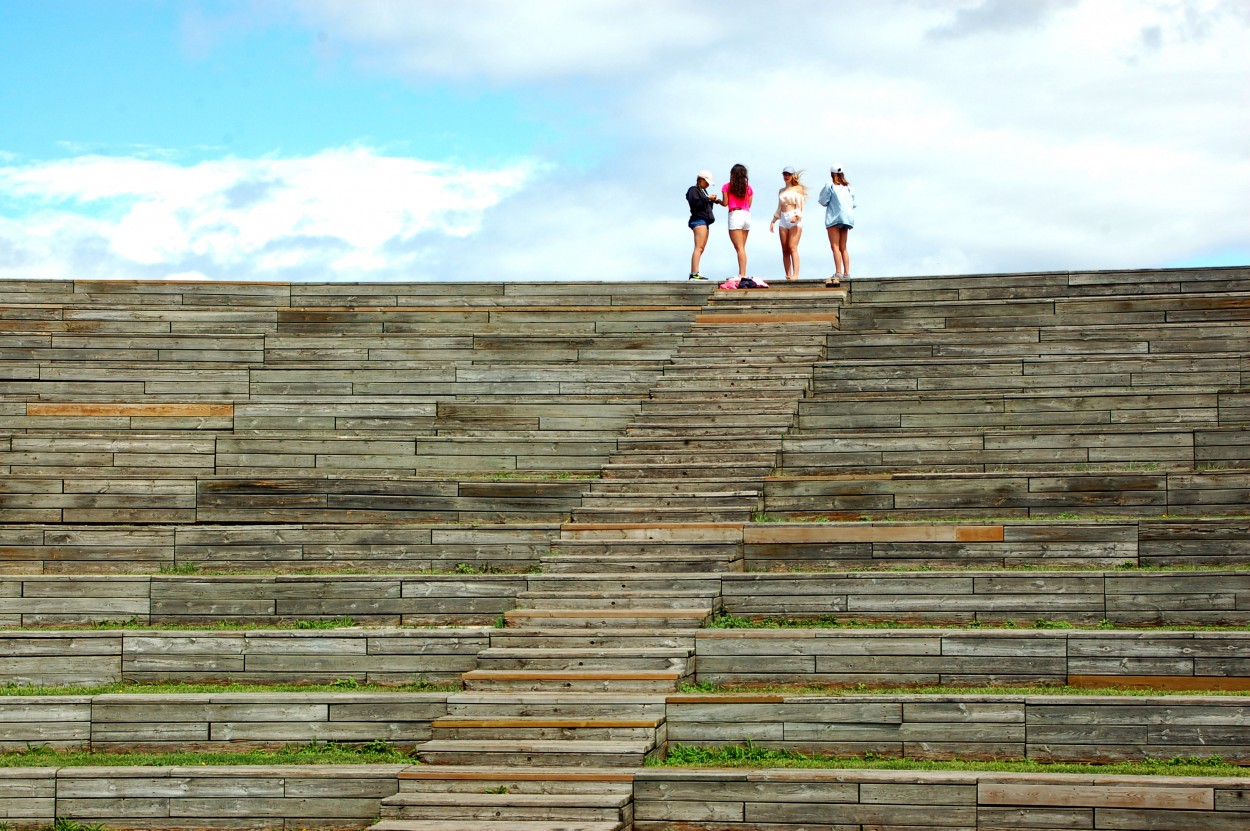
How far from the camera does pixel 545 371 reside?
50.1 feet

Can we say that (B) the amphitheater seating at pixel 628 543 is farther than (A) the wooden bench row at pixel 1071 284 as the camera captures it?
No

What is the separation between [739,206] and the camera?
17953 millimetres

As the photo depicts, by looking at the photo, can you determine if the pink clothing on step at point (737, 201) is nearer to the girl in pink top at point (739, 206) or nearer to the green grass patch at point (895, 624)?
the girl in pink top at point (739, 206)

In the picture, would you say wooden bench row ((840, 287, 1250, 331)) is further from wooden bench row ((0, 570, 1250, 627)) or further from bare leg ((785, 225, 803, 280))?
wooden bench row ((0, 570, 1250, 627))

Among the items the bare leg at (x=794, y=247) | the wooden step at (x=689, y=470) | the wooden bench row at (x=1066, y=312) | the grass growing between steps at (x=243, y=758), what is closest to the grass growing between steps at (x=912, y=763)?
the grass growing between steps at (x=243, y=758)

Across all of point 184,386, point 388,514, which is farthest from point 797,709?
point 184,386

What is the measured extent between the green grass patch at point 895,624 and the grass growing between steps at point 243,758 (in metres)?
2.49

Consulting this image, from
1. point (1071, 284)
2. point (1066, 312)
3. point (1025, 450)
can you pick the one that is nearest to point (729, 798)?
point (1025, 450)

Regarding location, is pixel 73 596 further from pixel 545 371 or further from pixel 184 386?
pixel 545 371

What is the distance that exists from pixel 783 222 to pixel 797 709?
8920 millimetres

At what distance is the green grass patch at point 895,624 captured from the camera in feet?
35.7

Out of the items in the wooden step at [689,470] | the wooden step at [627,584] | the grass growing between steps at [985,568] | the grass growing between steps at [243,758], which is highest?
the wooden step at [689,470]

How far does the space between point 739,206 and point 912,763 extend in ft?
30.6

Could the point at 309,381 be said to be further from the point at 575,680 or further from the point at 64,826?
the point at 64,826
